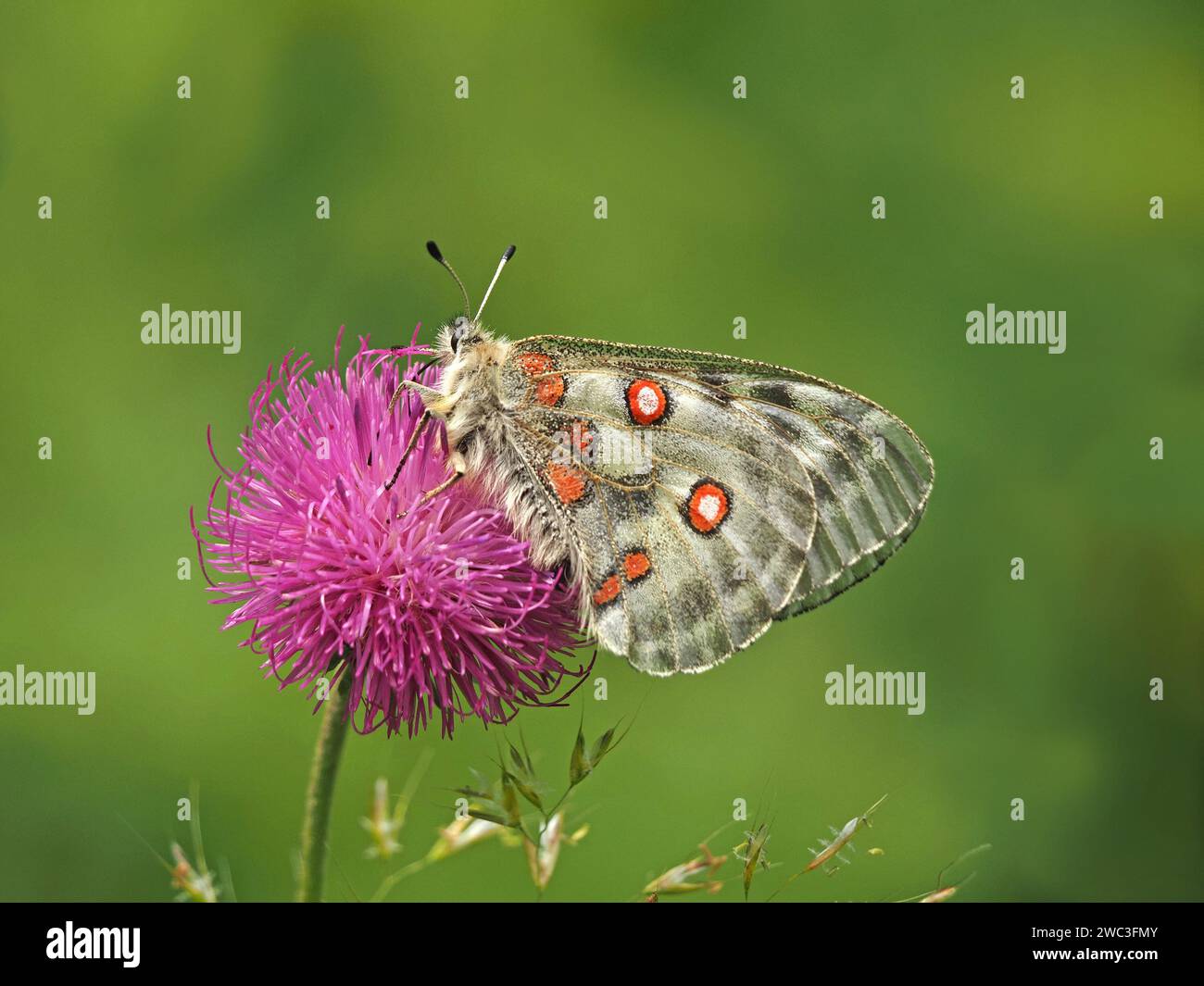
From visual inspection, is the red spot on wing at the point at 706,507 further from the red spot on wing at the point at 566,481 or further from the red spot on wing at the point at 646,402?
the red spot on wing at the point at 566,481

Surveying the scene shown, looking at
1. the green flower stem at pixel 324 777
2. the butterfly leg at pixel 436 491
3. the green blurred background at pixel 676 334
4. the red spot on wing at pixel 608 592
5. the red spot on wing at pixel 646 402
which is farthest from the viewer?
the green blurred background at pixel 676 334

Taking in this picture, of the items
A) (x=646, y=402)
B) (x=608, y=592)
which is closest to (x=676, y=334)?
(x=646, y=402)

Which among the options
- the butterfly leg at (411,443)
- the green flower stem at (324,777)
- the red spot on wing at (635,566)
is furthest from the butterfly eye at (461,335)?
the green flower stem at (324,777)

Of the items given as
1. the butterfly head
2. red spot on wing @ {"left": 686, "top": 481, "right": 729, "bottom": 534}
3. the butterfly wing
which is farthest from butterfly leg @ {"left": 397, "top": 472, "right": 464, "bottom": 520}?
red spot on wing @ {"left": 686, "top": 481, "right": 729, "bottom": 534}

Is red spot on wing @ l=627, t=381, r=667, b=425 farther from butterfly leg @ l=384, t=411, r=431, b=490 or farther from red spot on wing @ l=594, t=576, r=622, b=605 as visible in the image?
butterfly leg @ l=384, t=411, r=431, b=490

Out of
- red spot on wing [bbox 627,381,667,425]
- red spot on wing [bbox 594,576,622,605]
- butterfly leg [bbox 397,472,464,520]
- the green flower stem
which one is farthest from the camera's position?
red spot on wing [bbox 627,381,667,425]

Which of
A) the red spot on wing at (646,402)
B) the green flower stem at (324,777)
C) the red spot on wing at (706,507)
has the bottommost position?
the green flower stem at (324,777)
